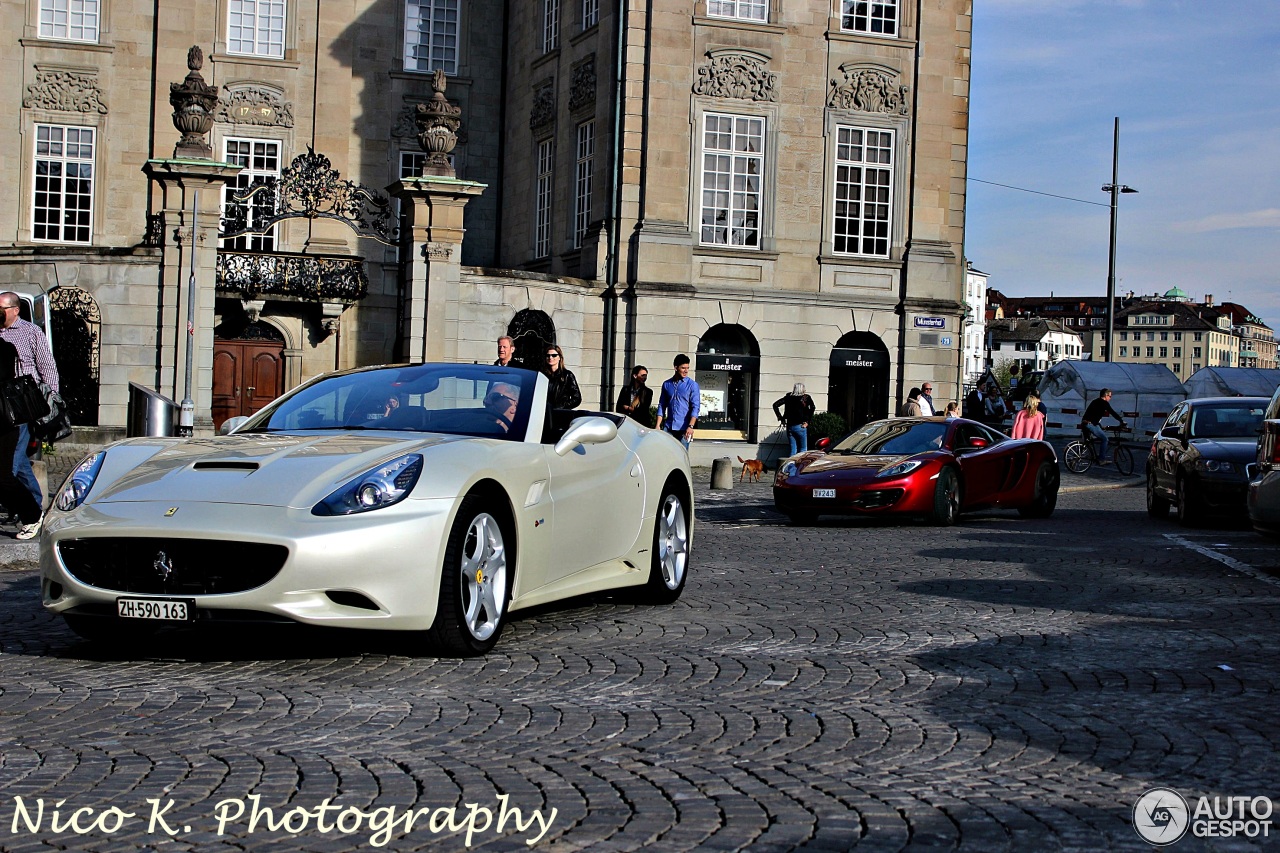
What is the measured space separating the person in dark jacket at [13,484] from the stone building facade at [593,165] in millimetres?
15689

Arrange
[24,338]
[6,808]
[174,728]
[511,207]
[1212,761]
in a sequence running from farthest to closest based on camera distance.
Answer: [511,207], [24,338], [174,728], [1212,761], [6,808]

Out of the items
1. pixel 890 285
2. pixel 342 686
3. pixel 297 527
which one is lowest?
pixel 342 686

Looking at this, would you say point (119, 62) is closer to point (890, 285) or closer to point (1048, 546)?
point (890, 285)

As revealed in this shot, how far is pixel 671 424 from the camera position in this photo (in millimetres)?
20516

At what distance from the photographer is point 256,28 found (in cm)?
3634

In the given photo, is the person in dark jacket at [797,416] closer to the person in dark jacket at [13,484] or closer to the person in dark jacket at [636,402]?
the person in dark jacket at [636,402]

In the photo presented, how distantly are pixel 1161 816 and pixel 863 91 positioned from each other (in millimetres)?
29920

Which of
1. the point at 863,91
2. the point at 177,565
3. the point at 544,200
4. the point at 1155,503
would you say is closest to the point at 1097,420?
the point at 863,91

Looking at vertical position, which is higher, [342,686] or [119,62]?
[119,62]

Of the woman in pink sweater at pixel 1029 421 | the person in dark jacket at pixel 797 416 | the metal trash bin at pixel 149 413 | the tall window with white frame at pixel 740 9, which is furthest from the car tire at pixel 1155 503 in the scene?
the tall window with white frame at pixel 740 9

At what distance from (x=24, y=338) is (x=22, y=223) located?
25.9 m

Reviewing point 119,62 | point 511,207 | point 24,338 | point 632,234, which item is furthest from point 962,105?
point 24,338

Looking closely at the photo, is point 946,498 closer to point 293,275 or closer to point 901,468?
point 901,468

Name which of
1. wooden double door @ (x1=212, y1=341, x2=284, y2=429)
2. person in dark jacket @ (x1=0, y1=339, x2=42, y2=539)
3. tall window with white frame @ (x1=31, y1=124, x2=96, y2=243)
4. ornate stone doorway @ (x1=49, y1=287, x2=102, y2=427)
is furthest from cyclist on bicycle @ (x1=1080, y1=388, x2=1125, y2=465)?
person in dark jacket @ (x1=0, y1=339, x2=42, y2=539)
